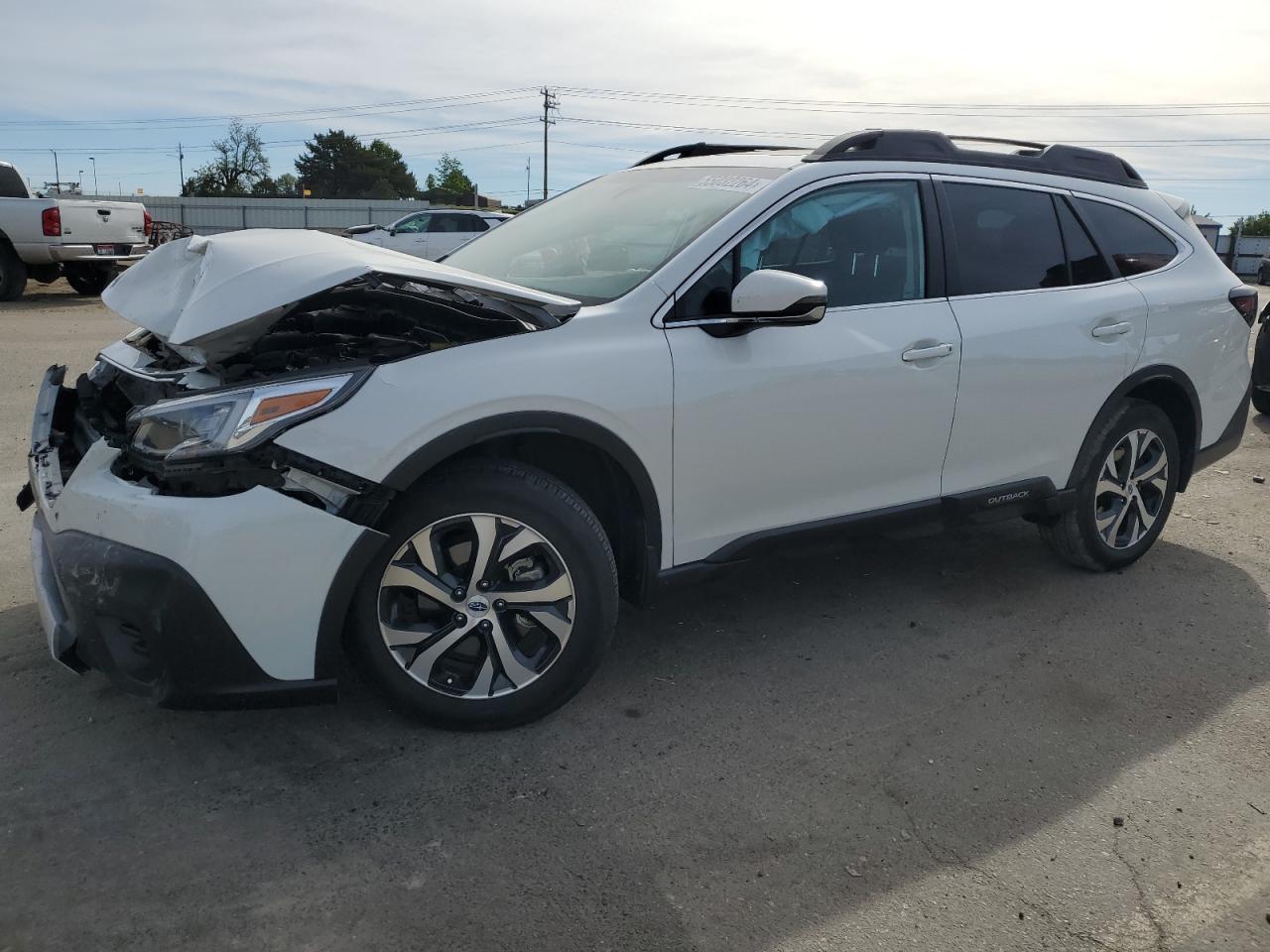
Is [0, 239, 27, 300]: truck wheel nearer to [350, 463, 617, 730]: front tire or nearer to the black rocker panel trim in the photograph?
[350, 463, 617, 730]: front tire

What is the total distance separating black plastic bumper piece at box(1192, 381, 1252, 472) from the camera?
201 inches

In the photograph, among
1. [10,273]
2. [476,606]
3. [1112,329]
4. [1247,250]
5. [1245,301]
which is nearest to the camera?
[476,606]

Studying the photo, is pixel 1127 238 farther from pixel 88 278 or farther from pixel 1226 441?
pixel 88 278

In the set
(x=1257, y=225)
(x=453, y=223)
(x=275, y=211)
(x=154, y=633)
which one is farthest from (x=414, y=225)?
(x=1257, y=225)

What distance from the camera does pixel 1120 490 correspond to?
15.8 ft

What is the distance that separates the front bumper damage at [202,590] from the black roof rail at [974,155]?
2327 mm

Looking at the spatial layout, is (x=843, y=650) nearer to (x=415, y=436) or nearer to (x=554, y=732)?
(x=554, y=732)

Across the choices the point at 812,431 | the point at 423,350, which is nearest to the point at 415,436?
the point at 423,350

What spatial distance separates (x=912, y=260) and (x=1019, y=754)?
1.84 meters

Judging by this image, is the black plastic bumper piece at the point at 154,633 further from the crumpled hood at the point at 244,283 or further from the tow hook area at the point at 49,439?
the crumpled hood at the point at 244,283

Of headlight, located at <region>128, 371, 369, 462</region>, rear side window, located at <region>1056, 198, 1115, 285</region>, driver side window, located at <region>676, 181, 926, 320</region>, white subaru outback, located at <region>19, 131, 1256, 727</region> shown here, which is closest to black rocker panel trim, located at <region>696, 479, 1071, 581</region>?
white subaru outback, located at <region>19, 131, 1256, 727</region>

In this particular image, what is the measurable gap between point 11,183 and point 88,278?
Result: 2099mm

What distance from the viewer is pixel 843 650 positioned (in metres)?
4.05

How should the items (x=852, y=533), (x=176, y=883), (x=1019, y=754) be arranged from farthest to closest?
(x=852, y=533) < (x=1019, y=754) < (x=176, y=883)
